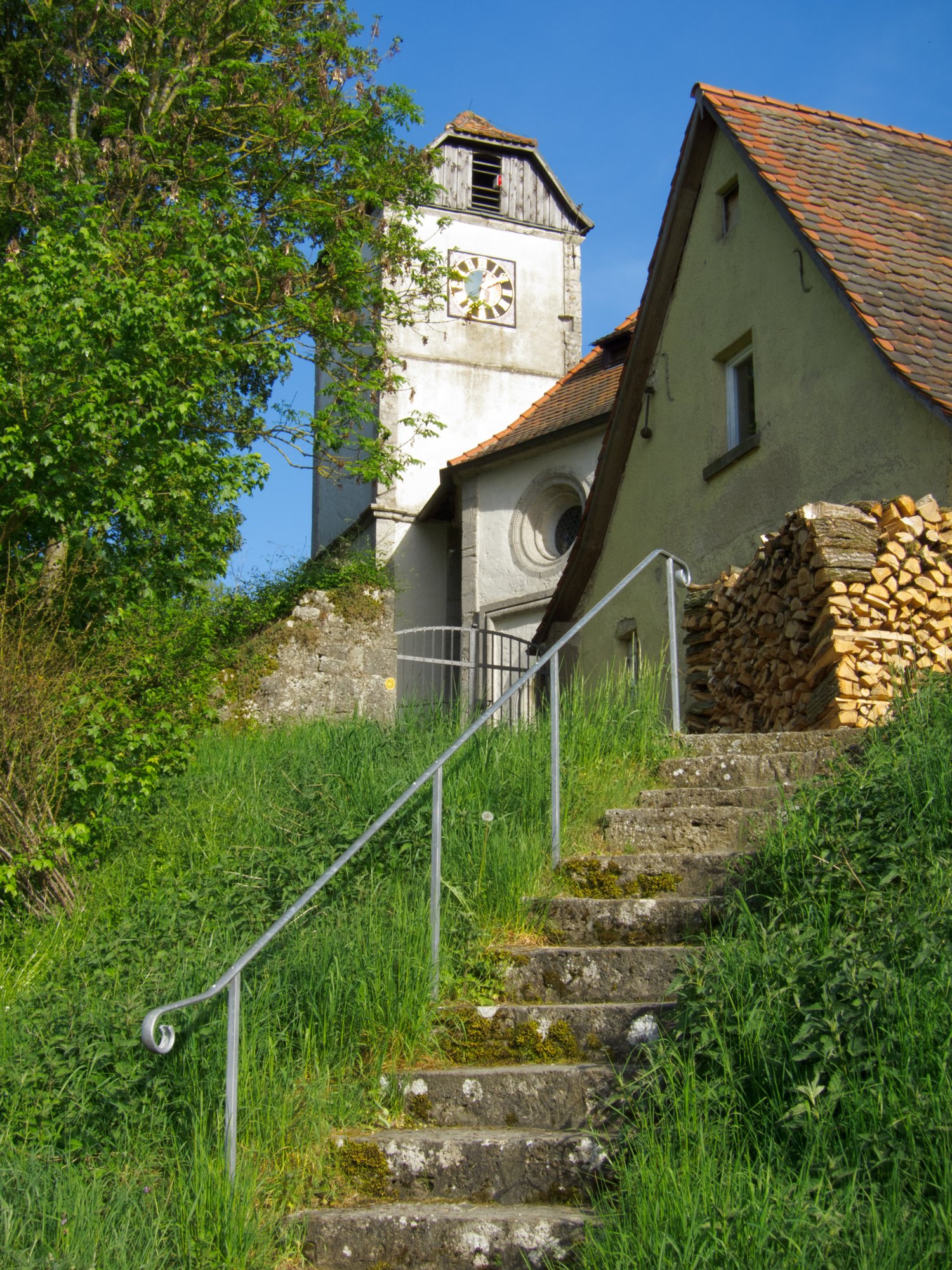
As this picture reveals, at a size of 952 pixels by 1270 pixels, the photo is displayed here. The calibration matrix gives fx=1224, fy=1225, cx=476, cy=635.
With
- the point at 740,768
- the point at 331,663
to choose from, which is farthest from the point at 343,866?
the point at 331,663

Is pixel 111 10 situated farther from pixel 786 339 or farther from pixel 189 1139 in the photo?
pixel 189 1139

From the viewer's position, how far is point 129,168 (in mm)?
10617

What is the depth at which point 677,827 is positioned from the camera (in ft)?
18.0

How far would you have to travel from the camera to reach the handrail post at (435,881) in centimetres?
453

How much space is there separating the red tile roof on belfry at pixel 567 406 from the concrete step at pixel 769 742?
458 inches

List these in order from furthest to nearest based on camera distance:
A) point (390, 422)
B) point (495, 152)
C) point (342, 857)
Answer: point (495, 152) < point (390, 422) < point (342, 857)

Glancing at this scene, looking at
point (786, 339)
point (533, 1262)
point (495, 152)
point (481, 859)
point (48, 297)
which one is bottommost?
point (533, 1262)

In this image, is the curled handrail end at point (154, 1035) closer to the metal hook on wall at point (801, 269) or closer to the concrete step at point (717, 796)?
the concrete step at point (717, 796)

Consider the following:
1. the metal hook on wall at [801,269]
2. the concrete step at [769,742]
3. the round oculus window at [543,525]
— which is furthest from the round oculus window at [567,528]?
the concrete step at [769,742]

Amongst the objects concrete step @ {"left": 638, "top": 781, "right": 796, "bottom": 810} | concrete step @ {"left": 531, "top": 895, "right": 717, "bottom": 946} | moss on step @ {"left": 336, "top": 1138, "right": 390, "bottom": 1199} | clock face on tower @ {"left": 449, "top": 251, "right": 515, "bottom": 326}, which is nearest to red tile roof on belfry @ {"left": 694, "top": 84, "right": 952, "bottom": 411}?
concrete step @ {"left": 638, "top": 781, "right": 796, "bottom": 810}

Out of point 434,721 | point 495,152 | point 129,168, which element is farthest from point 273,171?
point 495,152

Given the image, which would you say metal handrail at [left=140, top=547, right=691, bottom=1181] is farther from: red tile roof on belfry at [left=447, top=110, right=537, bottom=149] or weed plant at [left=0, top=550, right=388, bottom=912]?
red tile roof on belfry at [left=447, top=110, right=537, bottom=149]

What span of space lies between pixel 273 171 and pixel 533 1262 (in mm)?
11224

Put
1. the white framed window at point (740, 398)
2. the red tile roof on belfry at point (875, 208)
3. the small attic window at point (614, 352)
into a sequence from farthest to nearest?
1. the small attic window at point (614, 352)
2. the white framed window at point (740, 398)
3. the red tile roof on belfry at point (875, 208)
